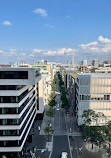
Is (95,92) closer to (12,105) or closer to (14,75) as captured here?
(12,105)

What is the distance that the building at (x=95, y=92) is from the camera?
47719mm

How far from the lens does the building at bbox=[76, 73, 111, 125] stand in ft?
157

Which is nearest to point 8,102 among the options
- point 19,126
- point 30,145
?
point 19,126

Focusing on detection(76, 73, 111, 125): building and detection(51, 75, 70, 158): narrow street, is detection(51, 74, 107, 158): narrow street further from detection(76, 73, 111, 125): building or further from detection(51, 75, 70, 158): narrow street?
detection(76, 73, 111, 125): building

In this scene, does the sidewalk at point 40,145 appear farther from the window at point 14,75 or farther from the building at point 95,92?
the window at point 14,75

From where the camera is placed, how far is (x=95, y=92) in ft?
159

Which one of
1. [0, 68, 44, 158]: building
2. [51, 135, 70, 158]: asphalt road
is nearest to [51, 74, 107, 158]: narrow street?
[51, 135, 70, 158]: asphalt road

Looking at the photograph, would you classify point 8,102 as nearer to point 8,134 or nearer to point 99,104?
point 8,134

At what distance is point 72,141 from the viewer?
42062mm

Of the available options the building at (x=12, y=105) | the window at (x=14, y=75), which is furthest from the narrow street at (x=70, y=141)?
the window at (x=14, y=75)

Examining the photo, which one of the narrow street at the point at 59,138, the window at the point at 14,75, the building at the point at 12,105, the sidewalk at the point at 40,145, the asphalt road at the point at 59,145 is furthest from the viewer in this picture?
the narrow street at the point at 59,138

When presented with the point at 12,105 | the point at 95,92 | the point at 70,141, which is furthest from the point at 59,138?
the point at 12,105

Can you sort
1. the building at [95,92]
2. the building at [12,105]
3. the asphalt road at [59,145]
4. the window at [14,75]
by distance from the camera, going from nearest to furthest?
the building at [12,105]
the window at [14,75]
the asphalt road at [59,145]
the building at [95,92]

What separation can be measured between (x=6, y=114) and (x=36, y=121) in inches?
1177
